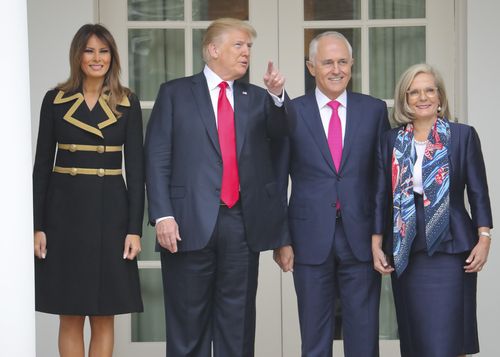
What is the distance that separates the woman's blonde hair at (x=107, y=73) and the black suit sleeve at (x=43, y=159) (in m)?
0.14

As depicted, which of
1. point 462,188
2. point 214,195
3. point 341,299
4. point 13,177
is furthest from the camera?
point 341,299

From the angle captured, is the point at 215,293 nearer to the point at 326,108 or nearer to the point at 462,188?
the point at 326,108

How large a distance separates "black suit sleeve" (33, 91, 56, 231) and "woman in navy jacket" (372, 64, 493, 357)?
1516 millimetres

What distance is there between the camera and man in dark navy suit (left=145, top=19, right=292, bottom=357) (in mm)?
4926

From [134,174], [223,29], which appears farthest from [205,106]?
[134,174]

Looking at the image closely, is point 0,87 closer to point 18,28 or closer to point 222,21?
point 18,28

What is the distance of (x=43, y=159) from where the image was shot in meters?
5.12

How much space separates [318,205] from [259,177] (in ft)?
1.01

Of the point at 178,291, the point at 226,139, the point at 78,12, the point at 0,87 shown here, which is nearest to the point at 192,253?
the point at 178,291

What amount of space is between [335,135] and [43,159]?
4.38 ft

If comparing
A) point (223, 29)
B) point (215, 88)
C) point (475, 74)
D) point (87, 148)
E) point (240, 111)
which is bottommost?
point (87, 148)

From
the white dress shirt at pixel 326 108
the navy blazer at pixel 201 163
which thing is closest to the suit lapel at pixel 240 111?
the navy blazer at pixel 201 163

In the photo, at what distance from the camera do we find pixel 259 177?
197 inches

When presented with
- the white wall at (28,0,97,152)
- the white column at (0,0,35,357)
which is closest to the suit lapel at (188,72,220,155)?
the white column at (0,0,35,357)
